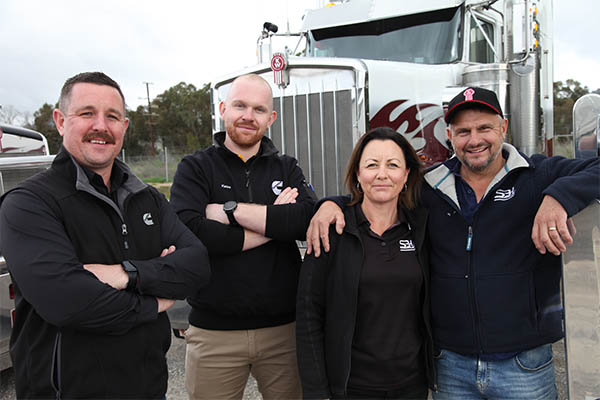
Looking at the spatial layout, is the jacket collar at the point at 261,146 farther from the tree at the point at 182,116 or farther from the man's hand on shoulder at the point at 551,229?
the tree at the point at 182,116

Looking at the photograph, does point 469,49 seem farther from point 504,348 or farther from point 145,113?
point 145,113

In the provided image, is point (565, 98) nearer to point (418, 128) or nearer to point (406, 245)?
point (418, 128)

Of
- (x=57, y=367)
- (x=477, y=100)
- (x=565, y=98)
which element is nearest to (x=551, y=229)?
(x=477, y=100)

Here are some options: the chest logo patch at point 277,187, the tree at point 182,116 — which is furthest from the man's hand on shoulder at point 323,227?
the tree at point 182,116

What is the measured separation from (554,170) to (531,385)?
95cm

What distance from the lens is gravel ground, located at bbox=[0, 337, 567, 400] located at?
3.94 m

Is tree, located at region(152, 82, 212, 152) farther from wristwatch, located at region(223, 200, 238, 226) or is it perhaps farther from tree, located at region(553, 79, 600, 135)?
wristwatch, located at region(223, 200, 238, 226)

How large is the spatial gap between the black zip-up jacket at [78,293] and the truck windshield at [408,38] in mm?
4580

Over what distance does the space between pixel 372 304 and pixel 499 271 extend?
1.86ft

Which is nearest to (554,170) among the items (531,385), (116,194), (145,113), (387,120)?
(531,385)

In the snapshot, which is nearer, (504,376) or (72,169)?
(72,169)

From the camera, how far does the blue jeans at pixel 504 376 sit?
7.22ft

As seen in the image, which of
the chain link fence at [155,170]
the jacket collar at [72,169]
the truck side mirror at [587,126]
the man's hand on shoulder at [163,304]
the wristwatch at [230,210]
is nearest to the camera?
the jacket collar at [72,169]

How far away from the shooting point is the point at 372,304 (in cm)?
223
